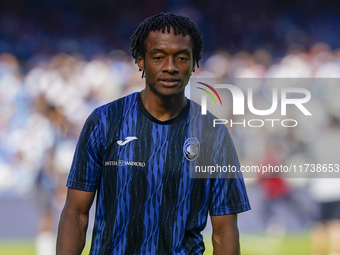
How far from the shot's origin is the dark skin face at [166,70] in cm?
174

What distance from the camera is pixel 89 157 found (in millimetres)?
1747

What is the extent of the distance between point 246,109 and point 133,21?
6.97ft

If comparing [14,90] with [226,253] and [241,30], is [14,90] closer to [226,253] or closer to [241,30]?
[241,30]

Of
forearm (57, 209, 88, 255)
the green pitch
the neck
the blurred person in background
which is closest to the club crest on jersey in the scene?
the neck

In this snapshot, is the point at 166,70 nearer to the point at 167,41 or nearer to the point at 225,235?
the point at 167,41

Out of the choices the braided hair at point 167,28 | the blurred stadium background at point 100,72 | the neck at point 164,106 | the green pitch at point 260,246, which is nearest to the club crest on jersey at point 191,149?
the neck at point 164,106

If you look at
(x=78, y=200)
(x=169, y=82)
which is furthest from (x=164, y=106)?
(x=78, y=200)

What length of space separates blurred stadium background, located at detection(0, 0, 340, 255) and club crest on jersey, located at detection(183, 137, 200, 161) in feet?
12.3

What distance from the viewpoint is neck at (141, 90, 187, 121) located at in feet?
5.94

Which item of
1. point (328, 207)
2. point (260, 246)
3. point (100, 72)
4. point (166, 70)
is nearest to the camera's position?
point (166, 70)

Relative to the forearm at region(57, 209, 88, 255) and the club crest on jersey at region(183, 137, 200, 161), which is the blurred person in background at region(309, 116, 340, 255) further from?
the forearm at region(57, 209, 88, 255)

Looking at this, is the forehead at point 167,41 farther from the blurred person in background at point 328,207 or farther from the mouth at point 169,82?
the blurred person in background at point 328,207

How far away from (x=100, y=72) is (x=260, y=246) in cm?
319

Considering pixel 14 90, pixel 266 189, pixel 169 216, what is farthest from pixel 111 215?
pixel 14 90
